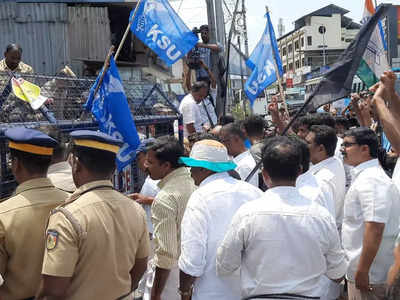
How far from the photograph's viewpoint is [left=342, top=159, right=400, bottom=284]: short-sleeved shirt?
3.06 m

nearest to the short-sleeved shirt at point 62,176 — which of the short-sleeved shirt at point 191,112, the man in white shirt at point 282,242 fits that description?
the man in white shirt at point 282,242

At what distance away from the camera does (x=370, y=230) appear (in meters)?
3.04

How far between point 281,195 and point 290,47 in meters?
78.3

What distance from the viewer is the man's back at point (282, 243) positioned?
2.52 metres

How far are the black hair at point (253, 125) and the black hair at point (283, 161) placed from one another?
249 cm

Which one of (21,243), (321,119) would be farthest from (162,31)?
(21,243)

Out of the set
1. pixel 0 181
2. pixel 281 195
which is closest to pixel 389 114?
pixel 281 195

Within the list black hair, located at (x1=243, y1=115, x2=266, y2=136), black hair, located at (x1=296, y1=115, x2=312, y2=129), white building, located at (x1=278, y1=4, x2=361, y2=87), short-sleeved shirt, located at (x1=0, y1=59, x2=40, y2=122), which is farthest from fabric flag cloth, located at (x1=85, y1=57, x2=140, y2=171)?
white building, located at (x1=278, y1=4, x2=361, y2=87)

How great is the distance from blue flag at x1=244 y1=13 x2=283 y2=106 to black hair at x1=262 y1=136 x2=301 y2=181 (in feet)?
15.3

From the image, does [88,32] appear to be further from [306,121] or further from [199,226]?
[199,226]

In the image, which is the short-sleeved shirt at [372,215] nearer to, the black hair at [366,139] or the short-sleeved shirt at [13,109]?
the black hair at [366,139]

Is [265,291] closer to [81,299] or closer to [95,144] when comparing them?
[81,299]

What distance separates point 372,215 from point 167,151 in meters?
1.52

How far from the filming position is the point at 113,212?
95.1 inches
